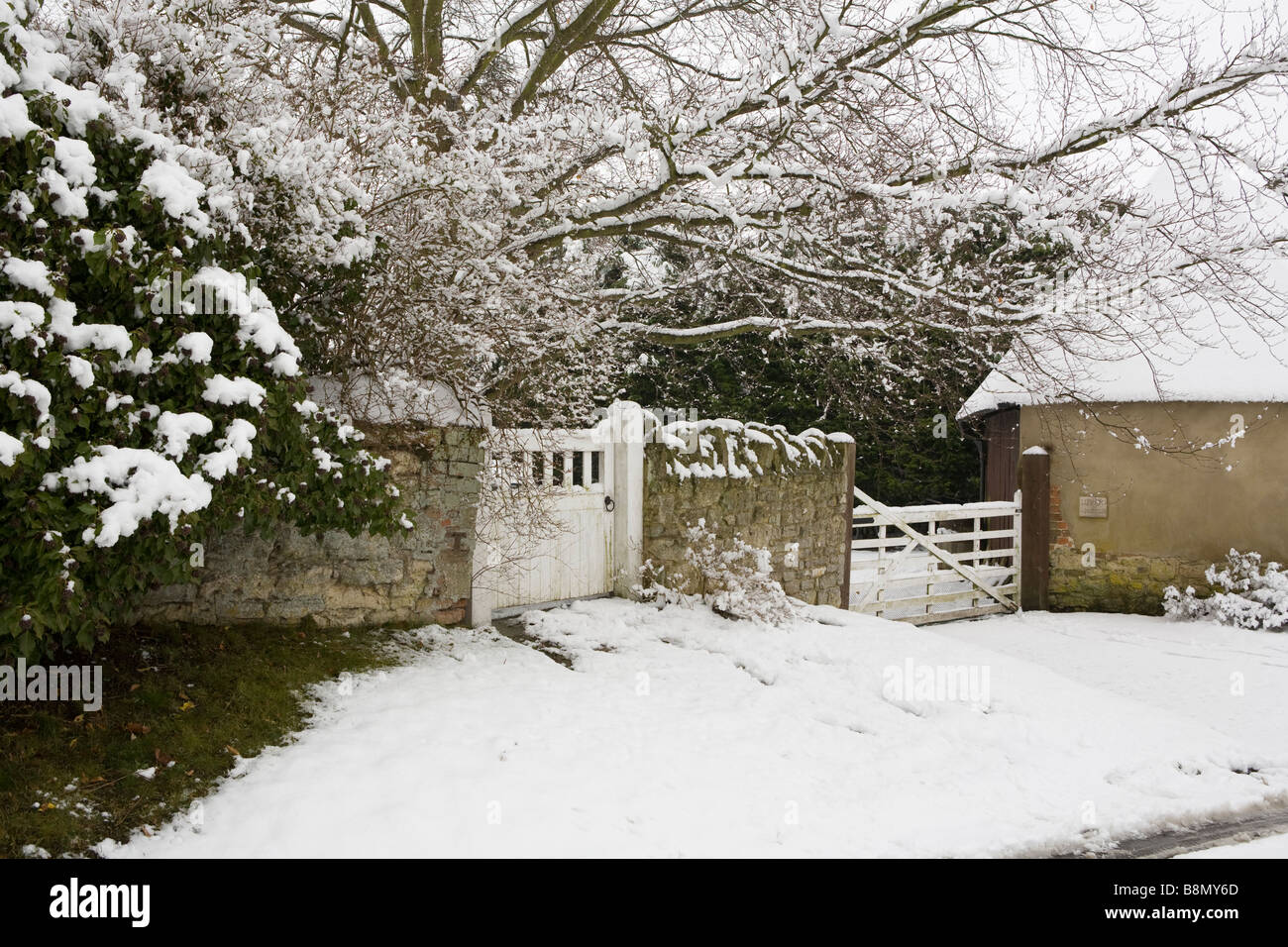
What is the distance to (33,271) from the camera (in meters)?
3.54

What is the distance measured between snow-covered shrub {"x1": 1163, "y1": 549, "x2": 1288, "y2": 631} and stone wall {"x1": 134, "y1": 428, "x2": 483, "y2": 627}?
9.09 m

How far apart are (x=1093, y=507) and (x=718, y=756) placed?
8593 millimetres

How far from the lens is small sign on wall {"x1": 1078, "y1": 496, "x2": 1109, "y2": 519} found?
11227 mm

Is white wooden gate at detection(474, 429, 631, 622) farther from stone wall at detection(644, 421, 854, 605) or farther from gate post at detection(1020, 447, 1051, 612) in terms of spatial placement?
gate post at detection(1020, 447, 1051, 612)

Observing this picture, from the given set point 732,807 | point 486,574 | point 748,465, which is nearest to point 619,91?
point 748,465

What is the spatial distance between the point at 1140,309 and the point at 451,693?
6829mm

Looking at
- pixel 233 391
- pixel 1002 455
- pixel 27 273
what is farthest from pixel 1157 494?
pixel 27 273

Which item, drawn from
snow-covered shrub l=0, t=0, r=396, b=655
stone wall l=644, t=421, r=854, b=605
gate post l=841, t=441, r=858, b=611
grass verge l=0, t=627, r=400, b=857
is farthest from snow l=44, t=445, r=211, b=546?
gate post l=841, t=441, r=858, b=611

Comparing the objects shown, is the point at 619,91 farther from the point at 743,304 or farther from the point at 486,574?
the point at 486,574

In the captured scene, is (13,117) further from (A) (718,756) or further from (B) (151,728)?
(A) (718,756)

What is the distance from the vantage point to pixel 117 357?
3814 millimetres

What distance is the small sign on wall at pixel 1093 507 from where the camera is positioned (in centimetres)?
1123

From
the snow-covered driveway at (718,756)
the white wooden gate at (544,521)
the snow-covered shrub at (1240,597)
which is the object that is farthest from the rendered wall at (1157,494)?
the white wooden gate at (544,521)

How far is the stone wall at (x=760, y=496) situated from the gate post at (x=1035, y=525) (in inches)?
134
